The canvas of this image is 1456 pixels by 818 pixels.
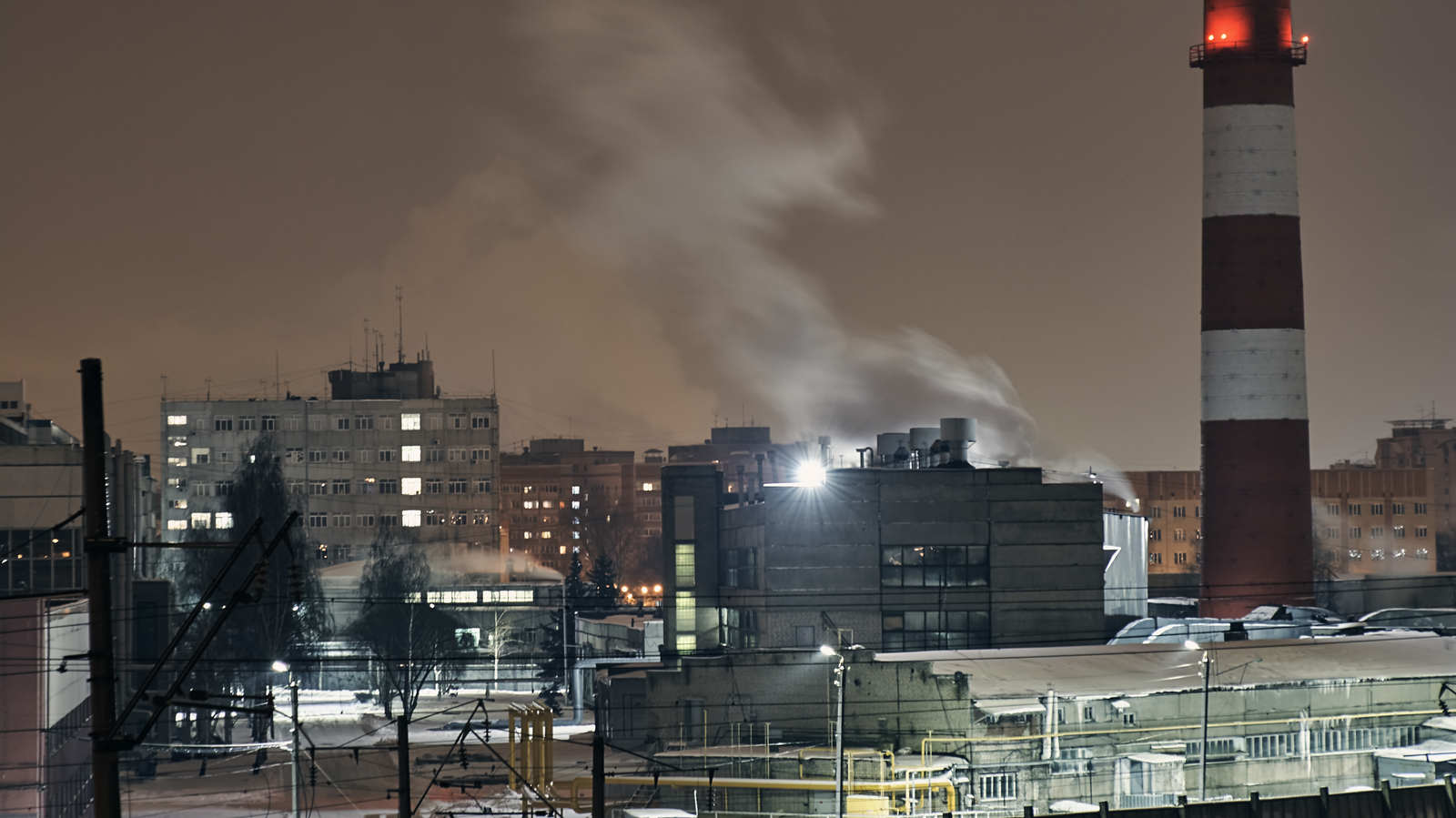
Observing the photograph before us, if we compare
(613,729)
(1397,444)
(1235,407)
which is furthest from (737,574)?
(1397,444)

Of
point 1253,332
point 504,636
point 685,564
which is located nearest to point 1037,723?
point 1253,332

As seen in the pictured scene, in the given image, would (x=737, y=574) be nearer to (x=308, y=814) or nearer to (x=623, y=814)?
(x=308, y=814)

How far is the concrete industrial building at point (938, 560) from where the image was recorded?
6175 cm

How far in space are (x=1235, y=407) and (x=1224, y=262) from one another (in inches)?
209

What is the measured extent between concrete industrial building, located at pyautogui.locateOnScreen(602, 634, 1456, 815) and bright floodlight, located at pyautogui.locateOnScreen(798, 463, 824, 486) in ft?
37.2

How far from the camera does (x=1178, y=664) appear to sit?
5059 centimetres

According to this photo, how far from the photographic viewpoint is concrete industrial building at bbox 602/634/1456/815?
1754 inches

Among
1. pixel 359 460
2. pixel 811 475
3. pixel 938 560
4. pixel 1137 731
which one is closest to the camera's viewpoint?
pixel 1137 731

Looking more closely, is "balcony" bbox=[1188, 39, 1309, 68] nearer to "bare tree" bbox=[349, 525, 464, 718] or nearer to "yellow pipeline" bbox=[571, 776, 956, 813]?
"yellow pipeline" bbox=[571, 776, 956, 813]

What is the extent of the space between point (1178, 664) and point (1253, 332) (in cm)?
1865

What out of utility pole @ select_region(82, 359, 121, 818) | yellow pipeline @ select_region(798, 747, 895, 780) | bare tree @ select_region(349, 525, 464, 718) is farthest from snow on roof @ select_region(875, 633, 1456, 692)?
bare tree @ select_region(349, 525, 464, 718)

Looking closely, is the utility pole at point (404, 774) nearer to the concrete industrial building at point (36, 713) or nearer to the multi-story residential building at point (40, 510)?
the concrete industrial building at point (36, 713)

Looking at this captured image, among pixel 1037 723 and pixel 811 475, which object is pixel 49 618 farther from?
pixel 811 475

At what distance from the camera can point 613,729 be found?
55625 mm
